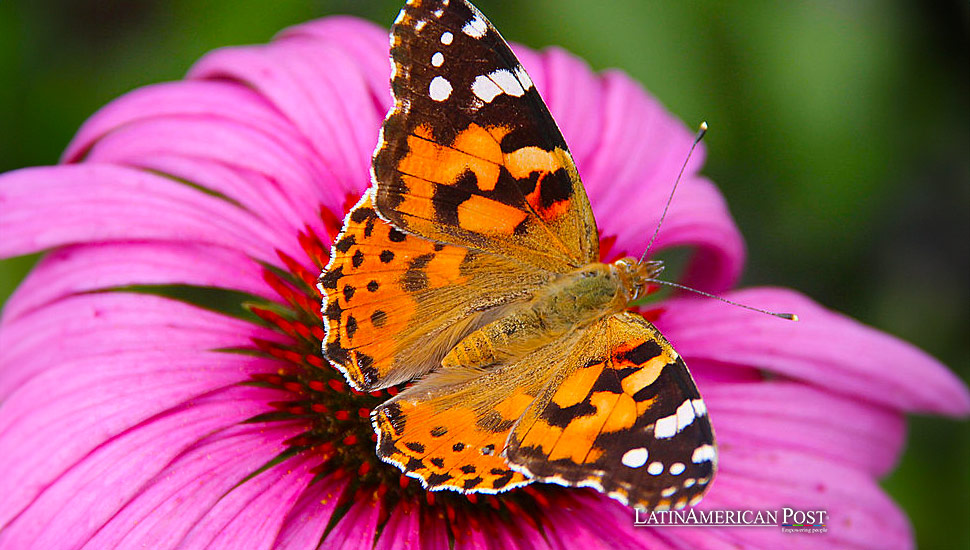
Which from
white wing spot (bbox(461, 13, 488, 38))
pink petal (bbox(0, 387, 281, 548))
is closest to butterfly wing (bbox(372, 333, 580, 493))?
pink petal (bbox(0, 387, 281, 548))

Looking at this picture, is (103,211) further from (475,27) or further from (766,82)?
Answer: (766,82)

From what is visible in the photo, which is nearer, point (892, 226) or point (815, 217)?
point (815, 217)

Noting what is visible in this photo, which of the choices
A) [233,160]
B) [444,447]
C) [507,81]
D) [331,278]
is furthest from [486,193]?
[233,160]

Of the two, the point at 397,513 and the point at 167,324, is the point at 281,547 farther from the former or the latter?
the point at 167,324

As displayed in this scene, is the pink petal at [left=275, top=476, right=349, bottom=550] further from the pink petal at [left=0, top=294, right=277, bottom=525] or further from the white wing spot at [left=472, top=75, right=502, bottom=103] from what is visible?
the white wing spot at [left=472, top=75, right=502, bottom=103]

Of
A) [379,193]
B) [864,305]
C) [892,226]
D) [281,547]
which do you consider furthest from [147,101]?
[892,226]

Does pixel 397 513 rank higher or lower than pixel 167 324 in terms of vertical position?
lower

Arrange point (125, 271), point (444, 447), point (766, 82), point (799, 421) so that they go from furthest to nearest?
point (766, 82)
point (799, 421)
point (125, 271)
point (444, 447)

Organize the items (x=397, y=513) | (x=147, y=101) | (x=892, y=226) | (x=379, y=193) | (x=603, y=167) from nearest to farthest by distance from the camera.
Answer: (x=379, y=193), (x=397, y=513), (x=147, y=101), (x=603, y=167), (x=892, y=226)
